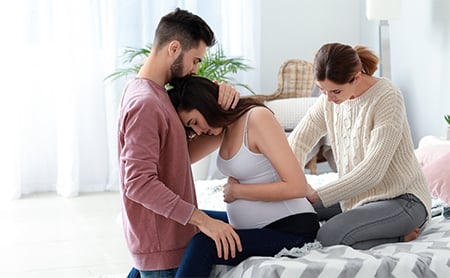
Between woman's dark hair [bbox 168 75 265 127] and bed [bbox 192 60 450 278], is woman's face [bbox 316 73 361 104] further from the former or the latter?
bed [bbox 192 60 450 278]

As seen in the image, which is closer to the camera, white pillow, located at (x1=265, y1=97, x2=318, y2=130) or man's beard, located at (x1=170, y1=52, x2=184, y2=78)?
man's beard, located at (x1=170, y1=52, x2=184, y2=78)

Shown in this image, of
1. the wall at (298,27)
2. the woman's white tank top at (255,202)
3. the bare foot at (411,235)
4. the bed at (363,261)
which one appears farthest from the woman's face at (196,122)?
the wall at (298,27)

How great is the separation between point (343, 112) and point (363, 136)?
0.15 meters

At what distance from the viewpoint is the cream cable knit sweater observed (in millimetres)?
2701

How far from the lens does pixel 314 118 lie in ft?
9.96

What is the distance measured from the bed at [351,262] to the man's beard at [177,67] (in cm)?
60

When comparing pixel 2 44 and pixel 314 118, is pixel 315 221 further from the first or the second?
pixel 2 44

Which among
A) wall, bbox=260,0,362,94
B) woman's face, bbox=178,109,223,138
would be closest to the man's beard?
woman's face, bbox=178,109,223,138

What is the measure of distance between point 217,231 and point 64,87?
337 centimetres

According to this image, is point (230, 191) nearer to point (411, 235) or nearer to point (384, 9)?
point (411, 235)

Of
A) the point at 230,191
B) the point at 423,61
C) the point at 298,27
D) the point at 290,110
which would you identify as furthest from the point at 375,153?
the point at 298,27

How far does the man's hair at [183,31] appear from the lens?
2420mm

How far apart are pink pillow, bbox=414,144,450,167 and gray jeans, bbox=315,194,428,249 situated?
0.86 meters

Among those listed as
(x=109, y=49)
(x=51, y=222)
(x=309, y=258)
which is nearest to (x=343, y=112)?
(x=309, y=258)
